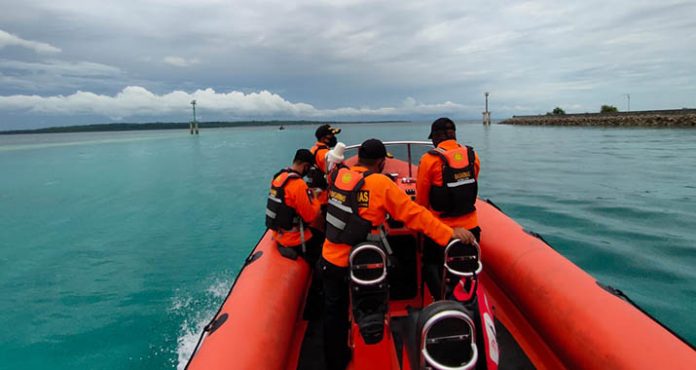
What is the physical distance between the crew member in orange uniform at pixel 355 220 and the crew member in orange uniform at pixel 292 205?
0.70m

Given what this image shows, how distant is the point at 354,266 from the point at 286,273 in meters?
1.24

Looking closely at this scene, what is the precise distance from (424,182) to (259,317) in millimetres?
1398

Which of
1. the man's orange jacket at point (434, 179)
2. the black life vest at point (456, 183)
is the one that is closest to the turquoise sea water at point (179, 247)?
the man's orange jacket at point (434, 179)

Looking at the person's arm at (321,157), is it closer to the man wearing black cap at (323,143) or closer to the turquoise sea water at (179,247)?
the man wearing black cap at (323,143)

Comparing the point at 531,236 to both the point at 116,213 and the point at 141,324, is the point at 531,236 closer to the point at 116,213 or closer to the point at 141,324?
the point at 141,324

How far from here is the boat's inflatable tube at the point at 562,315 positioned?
190 cm

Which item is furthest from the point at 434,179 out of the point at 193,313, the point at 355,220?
the point at 193,313

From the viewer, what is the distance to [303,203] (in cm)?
286

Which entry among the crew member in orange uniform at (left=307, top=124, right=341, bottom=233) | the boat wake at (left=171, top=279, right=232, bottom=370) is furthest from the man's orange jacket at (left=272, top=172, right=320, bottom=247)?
the boat wake at (left=171, top=279, right=232, bottom=370)

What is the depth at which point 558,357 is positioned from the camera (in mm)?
2443

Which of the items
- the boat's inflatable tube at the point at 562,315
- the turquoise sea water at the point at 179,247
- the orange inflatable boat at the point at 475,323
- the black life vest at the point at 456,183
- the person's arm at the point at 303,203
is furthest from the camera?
the turquoise sea water at the point at 179,247

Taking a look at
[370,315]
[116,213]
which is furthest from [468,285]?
[116,213]

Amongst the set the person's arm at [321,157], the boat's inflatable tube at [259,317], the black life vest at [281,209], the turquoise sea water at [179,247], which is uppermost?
the person's arm at [321,157]

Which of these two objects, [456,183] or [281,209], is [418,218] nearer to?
[456,183]
